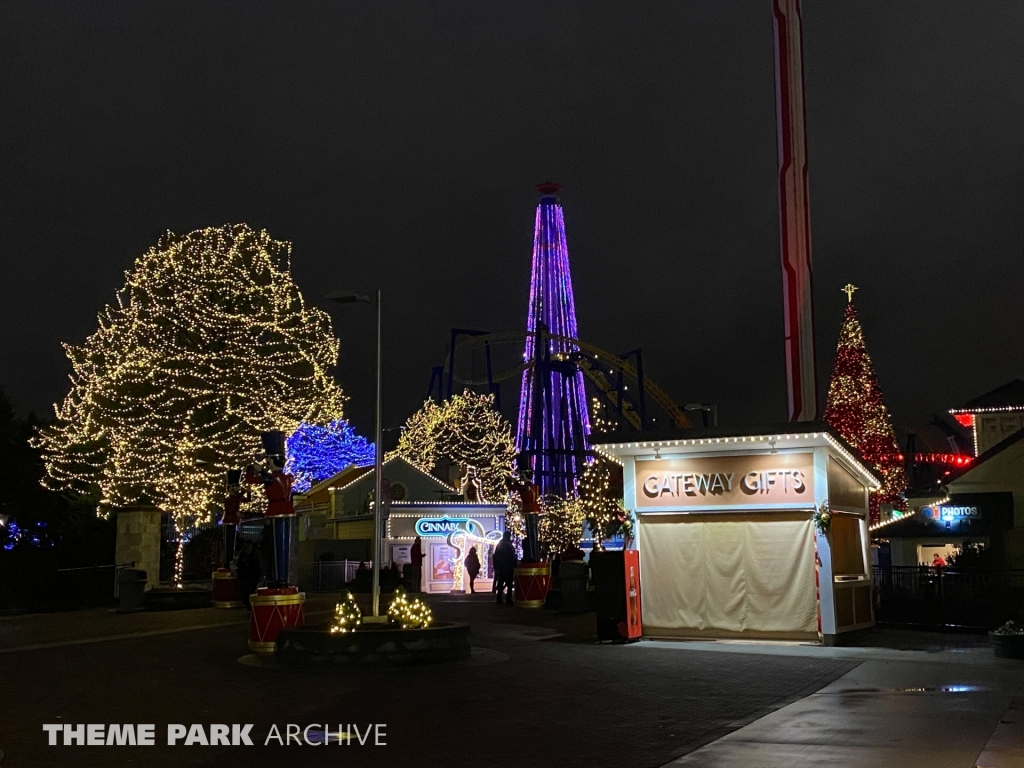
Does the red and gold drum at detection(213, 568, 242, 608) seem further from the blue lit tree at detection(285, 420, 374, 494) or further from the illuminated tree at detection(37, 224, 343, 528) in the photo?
the blue lit tree at detection(285, 420, 374, 494)

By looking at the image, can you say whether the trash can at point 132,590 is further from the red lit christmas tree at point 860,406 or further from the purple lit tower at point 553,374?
the purple lit tower at point 553,374

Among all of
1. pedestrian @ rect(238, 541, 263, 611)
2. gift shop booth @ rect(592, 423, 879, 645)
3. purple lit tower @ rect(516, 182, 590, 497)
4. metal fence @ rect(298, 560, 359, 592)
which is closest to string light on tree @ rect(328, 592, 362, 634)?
gift shop booth @ rect(592, 423, 879, 645)

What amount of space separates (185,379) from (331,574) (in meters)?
8.88

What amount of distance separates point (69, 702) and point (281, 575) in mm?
6505

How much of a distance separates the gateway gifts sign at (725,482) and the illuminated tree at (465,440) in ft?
117

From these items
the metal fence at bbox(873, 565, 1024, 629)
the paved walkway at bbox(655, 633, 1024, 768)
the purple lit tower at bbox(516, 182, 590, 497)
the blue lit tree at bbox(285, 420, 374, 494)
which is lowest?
the paved walkway at bbox(655, 633, 1024, 768)

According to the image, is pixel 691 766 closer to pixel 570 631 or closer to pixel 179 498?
pixel 570 631

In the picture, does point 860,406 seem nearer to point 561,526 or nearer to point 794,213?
point 561,526

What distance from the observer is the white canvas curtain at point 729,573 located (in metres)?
18.5

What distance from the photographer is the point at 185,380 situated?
35875mm

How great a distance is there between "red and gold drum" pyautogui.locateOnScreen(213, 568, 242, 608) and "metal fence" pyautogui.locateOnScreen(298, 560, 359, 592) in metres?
9.28

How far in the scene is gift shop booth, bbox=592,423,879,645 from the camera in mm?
18438

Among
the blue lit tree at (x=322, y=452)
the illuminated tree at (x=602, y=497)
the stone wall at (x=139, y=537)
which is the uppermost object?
the blue lit tree at (x=322, y=452)

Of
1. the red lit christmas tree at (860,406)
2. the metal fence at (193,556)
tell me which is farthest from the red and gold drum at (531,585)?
the red lit christmas tree at (860,406)
